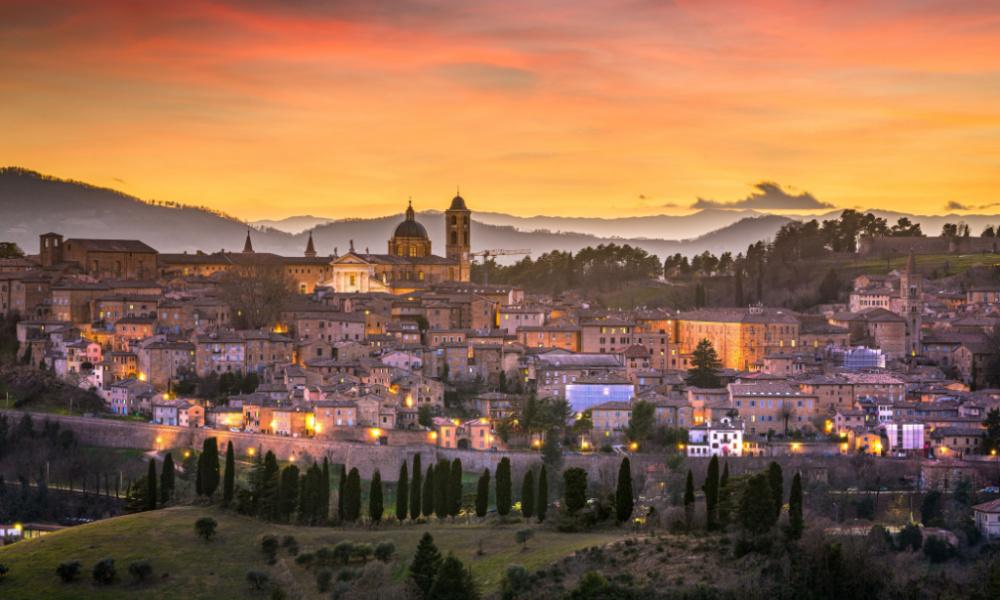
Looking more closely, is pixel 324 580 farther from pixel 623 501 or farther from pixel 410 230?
pixel 410 230

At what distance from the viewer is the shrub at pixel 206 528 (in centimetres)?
2852

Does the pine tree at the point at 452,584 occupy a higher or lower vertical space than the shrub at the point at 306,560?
higher

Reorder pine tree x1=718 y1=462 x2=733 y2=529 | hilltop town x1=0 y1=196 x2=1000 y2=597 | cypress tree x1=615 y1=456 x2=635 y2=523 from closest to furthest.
→ pine tree x1=718 y1=462 x2=733 y2=529 < cypress tree x1=615 y1=456 x2=635 y2=523 < hilltop town x1=0 y1=196 x2=1000 y2=597

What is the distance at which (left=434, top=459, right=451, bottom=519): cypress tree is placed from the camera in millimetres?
31516

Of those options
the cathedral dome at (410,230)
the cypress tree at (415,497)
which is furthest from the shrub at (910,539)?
the cathedral dome at (410,230)

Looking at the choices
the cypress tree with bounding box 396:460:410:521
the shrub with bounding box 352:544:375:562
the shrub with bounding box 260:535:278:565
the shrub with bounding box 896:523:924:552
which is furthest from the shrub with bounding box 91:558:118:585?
the shrub with bounding box 896:523:924:552

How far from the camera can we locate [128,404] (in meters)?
41.0

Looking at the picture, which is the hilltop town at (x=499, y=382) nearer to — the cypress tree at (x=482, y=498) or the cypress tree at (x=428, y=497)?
the cypress tree at (x=482, y=498)

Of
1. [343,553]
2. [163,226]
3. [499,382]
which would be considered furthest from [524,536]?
[163,226]

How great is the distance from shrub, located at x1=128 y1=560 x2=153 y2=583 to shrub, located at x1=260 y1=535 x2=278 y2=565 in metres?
2.37

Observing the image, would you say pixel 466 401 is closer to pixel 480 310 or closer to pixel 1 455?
pixel 480 310

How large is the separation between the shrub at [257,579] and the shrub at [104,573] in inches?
98.2

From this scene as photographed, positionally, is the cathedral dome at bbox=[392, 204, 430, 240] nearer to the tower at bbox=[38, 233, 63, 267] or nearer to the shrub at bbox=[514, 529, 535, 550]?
the tower at bbox=[38, 233, 63, 267]

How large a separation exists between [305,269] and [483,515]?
94.7ft
